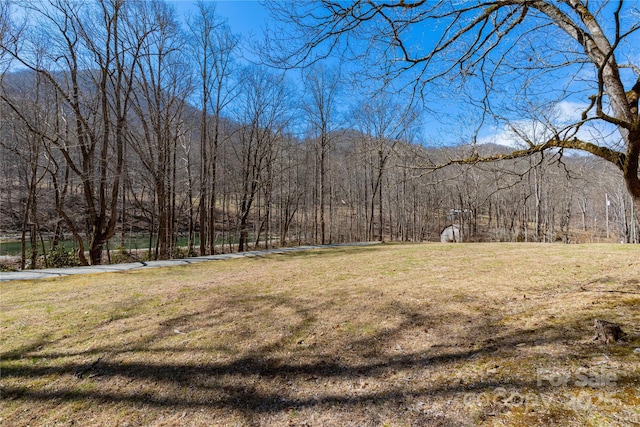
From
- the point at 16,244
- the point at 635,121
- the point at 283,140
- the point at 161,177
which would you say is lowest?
the point at 16,244

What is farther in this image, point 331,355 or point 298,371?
point 331,355

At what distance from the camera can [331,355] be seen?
2.49 m

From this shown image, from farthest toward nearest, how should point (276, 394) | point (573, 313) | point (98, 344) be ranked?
point (98, 344) < point (573, 313) < point (276, 394)

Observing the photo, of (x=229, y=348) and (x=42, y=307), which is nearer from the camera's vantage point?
(x=229, y=348)

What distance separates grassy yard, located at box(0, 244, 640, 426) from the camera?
1693 mm

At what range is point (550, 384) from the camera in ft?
5.49

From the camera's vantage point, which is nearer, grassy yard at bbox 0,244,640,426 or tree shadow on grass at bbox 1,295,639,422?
grassy yard at bbox 0,244,640,426

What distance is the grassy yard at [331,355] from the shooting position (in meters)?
1.69

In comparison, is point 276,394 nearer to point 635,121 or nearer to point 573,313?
point 573,313

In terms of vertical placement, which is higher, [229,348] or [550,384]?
[550,384]

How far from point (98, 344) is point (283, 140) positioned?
16.7 meters

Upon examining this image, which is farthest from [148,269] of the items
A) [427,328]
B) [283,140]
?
[283,140]

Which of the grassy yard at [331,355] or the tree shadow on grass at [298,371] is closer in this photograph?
the grassy yard at [331,355]

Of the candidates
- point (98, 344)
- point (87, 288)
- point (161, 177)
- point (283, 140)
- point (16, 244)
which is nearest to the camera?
point (98, 344)
